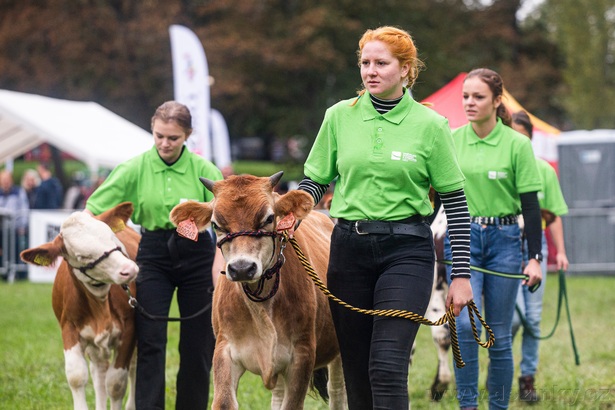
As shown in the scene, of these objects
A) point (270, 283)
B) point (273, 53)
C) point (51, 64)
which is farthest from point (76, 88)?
point (270, 283)

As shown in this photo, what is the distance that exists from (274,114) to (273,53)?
4.10 meters

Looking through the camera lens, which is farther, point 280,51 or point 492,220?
point 280,51

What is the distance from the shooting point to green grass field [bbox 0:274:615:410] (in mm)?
7703

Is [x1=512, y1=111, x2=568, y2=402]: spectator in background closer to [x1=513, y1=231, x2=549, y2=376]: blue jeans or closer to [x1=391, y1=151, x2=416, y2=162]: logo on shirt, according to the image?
[x1=513, y1=231, x2=549, y2=376]: blue jeans

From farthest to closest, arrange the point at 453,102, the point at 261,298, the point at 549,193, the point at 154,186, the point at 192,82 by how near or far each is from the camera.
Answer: the point at 192,82
the point at 453,102
the point at 549,193
the point at 154,186
the point at 261,298

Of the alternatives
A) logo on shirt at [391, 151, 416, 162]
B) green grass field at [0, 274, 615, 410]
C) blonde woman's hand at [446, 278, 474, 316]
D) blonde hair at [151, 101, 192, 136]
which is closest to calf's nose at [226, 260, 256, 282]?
logo on shirt at [391, 151, 416, 162]

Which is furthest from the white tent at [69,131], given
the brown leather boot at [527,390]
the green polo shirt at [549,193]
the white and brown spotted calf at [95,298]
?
the white and brown spotted calf at [95,298]

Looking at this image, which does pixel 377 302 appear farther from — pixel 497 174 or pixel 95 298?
pixel 95 298

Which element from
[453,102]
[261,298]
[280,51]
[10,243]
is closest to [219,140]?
[10,243]

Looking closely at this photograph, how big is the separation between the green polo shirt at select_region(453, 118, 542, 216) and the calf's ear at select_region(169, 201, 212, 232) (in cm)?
203

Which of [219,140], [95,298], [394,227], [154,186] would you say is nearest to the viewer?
[394,227]

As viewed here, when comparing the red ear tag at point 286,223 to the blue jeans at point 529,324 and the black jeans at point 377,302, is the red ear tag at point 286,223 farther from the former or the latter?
the blue jeans at point 529,324

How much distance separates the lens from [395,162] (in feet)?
15.4

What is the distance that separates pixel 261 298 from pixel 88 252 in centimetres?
153
